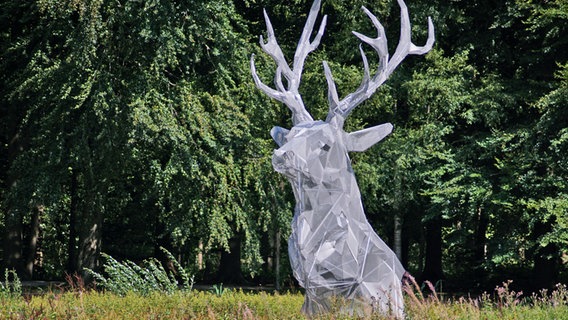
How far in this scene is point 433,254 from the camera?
23.8m

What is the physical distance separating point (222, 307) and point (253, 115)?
9.17 metres

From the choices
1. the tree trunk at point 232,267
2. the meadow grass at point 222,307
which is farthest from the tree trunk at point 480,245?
the meadow grass at point 222,307

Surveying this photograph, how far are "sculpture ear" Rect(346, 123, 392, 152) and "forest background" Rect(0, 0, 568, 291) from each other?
7.97 m

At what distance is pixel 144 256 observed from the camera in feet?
97.7

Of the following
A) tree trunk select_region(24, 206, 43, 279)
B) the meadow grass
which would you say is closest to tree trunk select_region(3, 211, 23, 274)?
tree trunk select_region(24, 206, 43, 279)

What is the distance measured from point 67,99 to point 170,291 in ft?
24.4

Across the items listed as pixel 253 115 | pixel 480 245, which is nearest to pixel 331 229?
pixel 253 115

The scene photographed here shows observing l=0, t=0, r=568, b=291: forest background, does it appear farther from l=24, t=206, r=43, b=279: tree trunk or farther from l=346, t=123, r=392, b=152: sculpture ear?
l=346, t=123, r=392, b=152: sculpture ear

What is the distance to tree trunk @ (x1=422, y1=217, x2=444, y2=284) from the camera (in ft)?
77.3

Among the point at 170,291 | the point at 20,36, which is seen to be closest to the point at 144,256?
the point at 20,36

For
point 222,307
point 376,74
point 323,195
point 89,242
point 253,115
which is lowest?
point 222,307

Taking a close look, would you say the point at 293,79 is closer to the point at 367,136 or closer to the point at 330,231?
the point at 367,136

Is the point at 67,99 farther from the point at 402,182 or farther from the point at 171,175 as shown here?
the point at 402,182

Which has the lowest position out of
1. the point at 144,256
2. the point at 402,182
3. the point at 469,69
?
the point at 144,256
